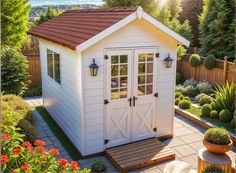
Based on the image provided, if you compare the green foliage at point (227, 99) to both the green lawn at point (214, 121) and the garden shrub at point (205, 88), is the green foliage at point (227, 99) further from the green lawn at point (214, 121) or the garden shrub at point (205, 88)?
the garden shrub at point (205, 88)

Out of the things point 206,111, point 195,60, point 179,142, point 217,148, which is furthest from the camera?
point 195,60

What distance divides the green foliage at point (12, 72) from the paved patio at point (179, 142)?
192 centimetres

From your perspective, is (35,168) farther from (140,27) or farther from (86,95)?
(140,27)

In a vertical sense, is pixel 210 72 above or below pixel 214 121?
above

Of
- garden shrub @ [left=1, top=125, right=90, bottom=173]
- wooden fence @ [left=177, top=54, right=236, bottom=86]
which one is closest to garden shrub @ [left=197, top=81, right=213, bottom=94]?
wooden fence @ [left=177, top=54, right=236, bottom=86]

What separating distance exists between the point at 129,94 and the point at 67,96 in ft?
6.45

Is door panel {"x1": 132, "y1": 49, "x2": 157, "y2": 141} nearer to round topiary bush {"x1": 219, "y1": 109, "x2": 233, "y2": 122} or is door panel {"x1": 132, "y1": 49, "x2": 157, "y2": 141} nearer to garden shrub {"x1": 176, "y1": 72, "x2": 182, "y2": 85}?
round topiary bush {"x1": 219, "y1": 109, "x2": 233, "y2": 122}

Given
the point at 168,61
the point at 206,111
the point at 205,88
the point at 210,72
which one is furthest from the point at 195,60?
the point at 168,61

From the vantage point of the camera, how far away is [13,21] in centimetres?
1568

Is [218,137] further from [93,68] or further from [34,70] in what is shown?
[34,70]

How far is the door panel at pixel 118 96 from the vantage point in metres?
7.20

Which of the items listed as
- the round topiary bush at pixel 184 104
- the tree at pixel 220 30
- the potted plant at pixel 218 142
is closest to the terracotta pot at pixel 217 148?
the potted plant at pixel 218 142

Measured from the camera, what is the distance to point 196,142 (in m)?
8.21

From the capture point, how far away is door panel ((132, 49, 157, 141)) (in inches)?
296
